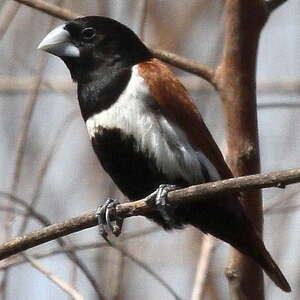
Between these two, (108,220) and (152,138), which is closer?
(108,220)

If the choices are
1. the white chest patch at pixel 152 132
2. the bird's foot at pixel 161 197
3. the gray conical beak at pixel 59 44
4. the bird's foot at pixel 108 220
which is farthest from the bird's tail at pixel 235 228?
the gray conical beak at pixel 59 44

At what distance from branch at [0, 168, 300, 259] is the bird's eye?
875 millimetres

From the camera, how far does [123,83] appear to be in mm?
2840

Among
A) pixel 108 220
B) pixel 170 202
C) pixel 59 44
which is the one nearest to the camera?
pixel 170 202

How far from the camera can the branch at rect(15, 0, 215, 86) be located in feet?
8.50

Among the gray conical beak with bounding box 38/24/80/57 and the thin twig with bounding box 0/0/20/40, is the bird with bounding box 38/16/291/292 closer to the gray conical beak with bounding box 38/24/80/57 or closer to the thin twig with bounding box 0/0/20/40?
the gray conical beak with bounding box 38/24/80/57

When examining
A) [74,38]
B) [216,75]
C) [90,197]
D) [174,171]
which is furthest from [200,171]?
[90,197]

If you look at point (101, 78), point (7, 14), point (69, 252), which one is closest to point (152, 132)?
point (101, 78)

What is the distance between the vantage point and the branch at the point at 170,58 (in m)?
2.59

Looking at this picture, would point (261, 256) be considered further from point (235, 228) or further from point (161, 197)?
point (161, 197)

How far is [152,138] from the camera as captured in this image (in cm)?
271

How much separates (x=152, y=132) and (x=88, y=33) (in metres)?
0.54

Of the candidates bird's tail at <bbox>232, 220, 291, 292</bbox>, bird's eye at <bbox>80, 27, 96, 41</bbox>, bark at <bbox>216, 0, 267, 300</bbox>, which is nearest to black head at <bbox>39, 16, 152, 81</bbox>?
bird's eye at <bbox>80, 27, 96, 41</bbox>

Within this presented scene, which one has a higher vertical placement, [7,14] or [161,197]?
[7,14]
